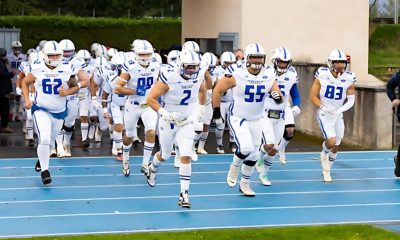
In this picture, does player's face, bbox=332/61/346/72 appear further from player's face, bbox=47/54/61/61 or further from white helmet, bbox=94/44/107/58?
white helmet, bbox=94/44/107/58

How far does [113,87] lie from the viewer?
1631 centimetres

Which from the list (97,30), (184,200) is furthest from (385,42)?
(184,200)

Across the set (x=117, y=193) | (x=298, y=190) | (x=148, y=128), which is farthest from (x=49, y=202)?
(x=298, y=190)

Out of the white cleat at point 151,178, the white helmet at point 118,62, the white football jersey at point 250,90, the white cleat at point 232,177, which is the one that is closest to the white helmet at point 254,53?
the white football jersey at point 250,90

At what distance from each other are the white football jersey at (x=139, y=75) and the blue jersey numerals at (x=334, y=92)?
255cm

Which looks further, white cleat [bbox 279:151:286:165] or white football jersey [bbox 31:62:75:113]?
white cleat [bbox 279:151:286:165]

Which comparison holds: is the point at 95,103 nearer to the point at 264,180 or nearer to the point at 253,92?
the point at 264,180

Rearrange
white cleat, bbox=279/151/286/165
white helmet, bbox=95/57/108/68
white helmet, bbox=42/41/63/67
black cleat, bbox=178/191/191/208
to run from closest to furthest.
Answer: black cleat, bbox=178/191/191/208, white helmet, bbox=42/41/63/67, white cleat, bbox=279/151/286/165, white helmet, bbox=95/57/108/68

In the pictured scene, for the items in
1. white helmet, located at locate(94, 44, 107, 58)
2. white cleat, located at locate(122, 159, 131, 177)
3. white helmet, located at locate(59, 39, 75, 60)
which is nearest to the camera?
white cleat, located at locate(122, 159, 131, 177)

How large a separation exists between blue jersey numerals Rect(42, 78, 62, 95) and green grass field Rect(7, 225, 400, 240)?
3.96 m

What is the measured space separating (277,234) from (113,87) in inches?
245

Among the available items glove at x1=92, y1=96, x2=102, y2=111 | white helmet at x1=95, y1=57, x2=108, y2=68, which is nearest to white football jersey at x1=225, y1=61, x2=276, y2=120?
glove at x1=92, y1=96, x2=102, y2=111

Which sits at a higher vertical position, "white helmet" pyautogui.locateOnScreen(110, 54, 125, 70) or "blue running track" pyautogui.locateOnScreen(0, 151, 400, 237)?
"white helmet" pyautogui.locateOnScreen(110, 54, 125, 70)

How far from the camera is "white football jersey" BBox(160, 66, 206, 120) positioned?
12.5 metres
